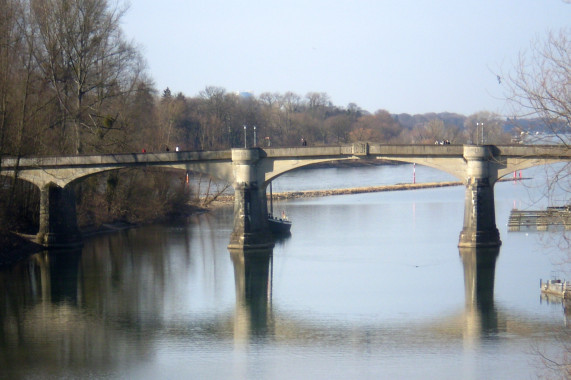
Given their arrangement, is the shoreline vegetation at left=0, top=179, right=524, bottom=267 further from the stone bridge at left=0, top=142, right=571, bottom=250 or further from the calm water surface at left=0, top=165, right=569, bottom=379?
the stone bridge at left=0, top=142, right=571, bottom=250

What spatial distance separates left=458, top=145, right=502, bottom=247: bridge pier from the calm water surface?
4.38 ft

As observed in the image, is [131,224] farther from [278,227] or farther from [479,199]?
[479,199]

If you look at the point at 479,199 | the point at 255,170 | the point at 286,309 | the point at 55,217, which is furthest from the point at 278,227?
the point at 286,309

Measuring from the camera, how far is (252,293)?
105ft

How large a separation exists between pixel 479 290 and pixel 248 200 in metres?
12.6

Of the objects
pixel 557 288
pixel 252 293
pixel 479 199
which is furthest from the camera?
pixel 479 199

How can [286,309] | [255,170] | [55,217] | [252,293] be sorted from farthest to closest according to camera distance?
[55,217]
[255,170]
[252,293]
[286,309]

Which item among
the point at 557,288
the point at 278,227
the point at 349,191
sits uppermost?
the point at 349,191

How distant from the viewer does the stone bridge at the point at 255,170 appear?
3788cm

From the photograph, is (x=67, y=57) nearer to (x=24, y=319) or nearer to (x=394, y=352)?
(x=24, y=319)

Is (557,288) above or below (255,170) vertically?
below

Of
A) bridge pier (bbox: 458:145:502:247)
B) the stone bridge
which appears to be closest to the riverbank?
the stone bridge

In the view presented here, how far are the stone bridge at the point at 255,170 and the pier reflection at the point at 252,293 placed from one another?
136 centimetres

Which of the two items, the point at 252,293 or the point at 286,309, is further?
the point at 252,293
